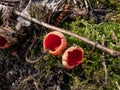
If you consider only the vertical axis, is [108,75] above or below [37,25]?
below

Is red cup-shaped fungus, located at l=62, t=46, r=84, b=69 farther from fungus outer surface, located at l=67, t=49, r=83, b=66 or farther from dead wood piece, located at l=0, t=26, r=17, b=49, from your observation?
dead wood piece, located at l=0, t=26, r=17, b=49

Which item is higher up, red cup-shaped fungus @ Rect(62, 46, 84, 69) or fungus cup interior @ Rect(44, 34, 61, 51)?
fungus cup interior @ Rect(44, 34, 61, 51)

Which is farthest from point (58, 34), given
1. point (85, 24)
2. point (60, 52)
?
point (85, 24)

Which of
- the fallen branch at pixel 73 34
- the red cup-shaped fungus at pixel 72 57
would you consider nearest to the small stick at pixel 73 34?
the fallen branch at pixel 73 34

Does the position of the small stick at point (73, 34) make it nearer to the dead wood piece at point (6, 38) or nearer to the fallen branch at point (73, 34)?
the fallen branch at point (73, 34)

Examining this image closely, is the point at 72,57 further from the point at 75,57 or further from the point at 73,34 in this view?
the point at 73,34

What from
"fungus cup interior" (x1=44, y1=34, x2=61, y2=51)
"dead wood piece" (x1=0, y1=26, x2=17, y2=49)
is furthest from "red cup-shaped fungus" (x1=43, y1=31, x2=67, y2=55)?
"dead wood piece" (x1=0, y1=26, x2=17, y2=49)

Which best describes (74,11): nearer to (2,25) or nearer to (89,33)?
(89,33)
